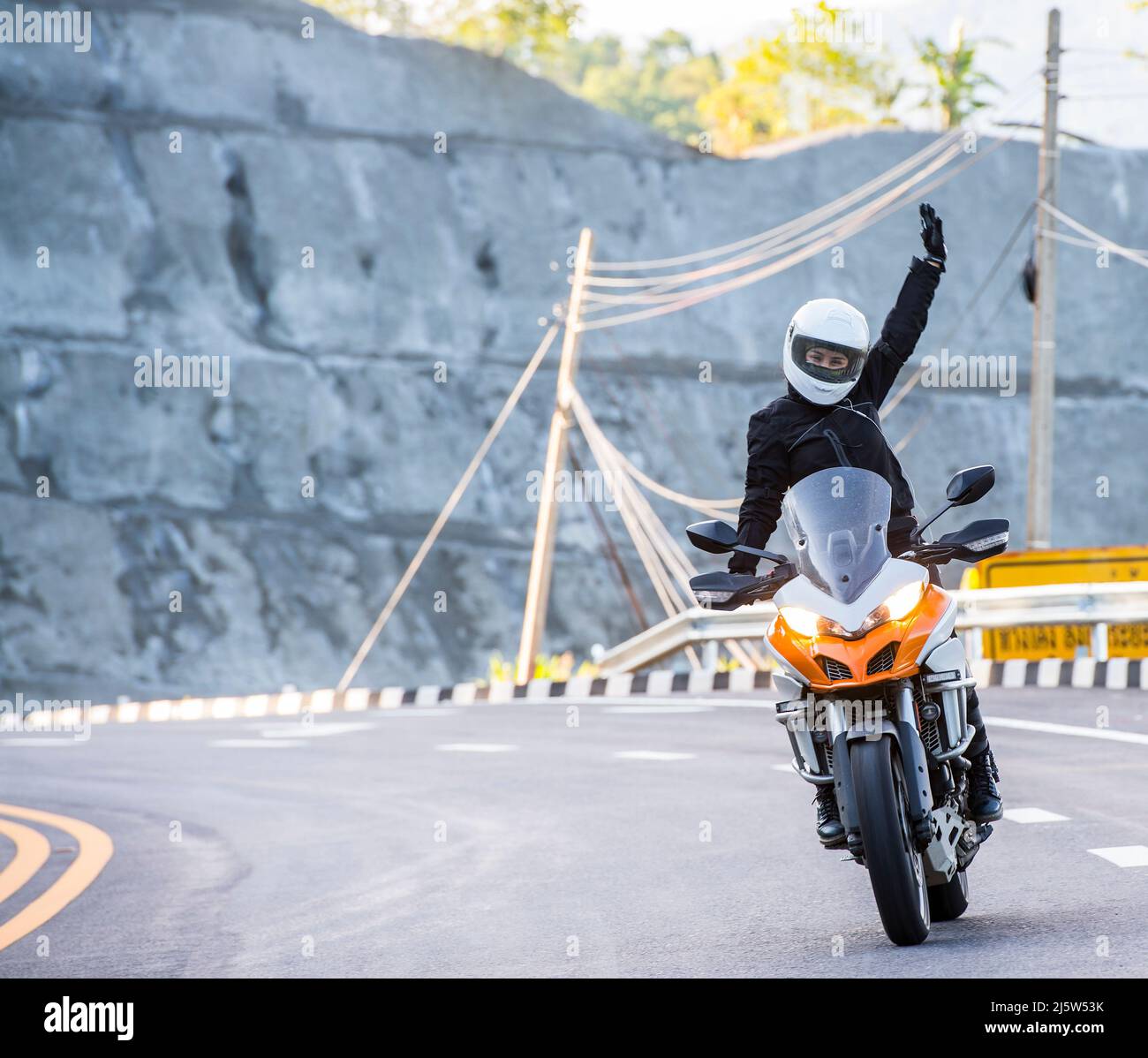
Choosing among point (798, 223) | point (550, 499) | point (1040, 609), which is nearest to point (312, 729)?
point (1040, 609)

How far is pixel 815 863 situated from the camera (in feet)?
27.5

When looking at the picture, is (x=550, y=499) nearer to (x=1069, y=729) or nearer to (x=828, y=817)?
(x=1069, y=729)

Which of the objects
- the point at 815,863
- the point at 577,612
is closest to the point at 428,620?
the point at 577,612

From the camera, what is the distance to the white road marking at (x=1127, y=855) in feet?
25.9

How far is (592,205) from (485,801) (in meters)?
51.2

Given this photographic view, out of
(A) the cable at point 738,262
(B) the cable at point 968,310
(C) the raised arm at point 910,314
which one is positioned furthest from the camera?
(A) the cable at point 738,262

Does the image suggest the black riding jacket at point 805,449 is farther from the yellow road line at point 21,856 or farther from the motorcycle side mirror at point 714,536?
the yellow road line at point 21,856

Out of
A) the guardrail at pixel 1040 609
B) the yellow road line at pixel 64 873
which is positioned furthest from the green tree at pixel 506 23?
the yellow road line at pixel 64 873

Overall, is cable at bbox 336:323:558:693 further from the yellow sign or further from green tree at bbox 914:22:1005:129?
green tree at bbox 914:22:1005:129

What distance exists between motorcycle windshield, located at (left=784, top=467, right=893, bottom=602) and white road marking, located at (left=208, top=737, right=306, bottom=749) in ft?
36.8

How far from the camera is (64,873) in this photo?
9.38 meters

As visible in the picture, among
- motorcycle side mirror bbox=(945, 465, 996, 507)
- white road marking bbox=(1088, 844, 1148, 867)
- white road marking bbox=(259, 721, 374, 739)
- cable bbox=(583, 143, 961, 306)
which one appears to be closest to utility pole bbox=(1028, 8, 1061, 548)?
white road marking bbox=(259, 721, 374, 739)

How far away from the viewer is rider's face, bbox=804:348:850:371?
6555 millimetres

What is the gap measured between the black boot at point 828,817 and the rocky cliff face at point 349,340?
148ft
